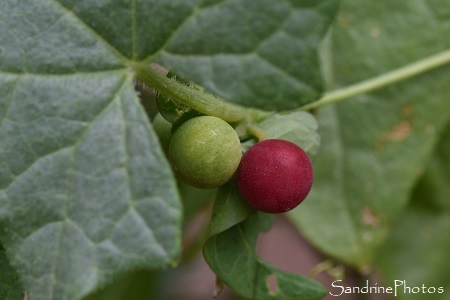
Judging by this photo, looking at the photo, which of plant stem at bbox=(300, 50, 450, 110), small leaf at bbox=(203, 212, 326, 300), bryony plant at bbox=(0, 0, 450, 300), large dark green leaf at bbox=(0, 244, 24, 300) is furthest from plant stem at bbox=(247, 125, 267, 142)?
plant stem at bbox=(300, 50, 450, 110)

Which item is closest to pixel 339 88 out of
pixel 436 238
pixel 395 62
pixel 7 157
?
pixel 395 62

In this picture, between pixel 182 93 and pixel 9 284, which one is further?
pixel 9 284

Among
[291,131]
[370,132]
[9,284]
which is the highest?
[291,131]

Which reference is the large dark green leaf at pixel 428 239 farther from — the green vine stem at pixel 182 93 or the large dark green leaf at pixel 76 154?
the large dark green leaf at pixel 76 154

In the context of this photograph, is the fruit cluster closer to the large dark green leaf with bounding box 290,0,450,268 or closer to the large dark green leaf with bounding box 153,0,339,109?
the large dark green leaf with bounding box 153,0,339,109

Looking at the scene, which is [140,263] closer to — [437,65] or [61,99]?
[61,99]

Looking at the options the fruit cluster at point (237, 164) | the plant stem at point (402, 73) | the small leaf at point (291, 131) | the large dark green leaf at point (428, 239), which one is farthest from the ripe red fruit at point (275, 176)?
the large dark green leaf at point (428, 239)

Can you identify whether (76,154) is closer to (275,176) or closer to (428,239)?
(275,176)

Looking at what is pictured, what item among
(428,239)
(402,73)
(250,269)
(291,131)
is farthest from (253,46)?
(428,239)
